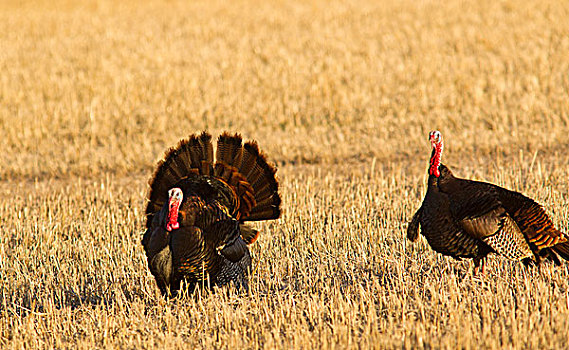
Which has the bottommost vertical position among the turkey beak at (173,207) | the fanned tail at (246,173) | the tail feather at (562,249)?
the tail feather at (562,249)

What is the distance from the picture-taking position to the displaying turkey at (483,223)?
587 cm

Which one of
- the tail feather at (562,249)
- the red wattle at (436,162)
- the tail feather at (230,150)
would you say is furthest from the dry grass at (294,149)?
the tail feather at (230,150)

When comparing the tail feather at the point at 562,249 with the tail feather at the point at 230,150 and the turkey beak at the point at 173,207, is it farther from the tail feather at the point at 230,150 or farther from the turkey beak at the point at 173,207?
the turkey beak at the point at 173,207

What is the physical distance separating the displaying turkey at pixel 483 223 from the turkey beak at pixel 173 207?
6.66ft

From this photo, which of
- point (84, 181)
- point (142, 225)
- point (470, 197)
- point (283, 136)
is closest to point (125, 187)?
point (84, 181)

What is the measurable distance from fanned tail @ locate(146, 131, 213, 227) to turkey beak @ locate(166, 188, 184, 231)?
1033 mm

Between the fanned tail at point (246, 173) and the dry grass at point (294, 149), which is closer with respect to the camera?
the dry grass at point (294, 149)

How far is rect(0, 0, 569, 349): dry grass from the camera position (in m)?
5.56

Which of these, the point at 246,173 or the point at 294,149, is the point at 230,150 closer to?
the point at 246,173

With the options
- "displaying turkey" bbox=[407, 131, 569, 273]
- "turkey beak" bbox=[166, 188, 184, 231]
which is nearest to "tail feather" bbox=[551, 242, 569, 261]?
"displaying turkey" bbox=[407, 131, 569, 273]

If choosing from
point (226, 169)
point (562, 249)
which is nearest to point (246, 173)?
point (226, 169)

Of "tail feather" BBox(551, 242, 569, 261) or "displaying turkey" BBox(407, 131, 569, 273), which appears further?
"tail feather" BBox(551, 242, 569, 261)

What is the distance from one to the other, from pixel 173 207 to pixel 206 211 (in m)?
0.39

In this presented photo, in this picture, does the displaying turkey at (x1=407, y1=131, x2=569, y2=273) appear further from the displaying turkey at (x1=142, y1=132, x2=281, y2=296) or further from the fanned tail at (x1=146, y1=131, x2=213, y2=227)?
the fanned tail at (x1=146, y1=131, x2=213, y2=227)
